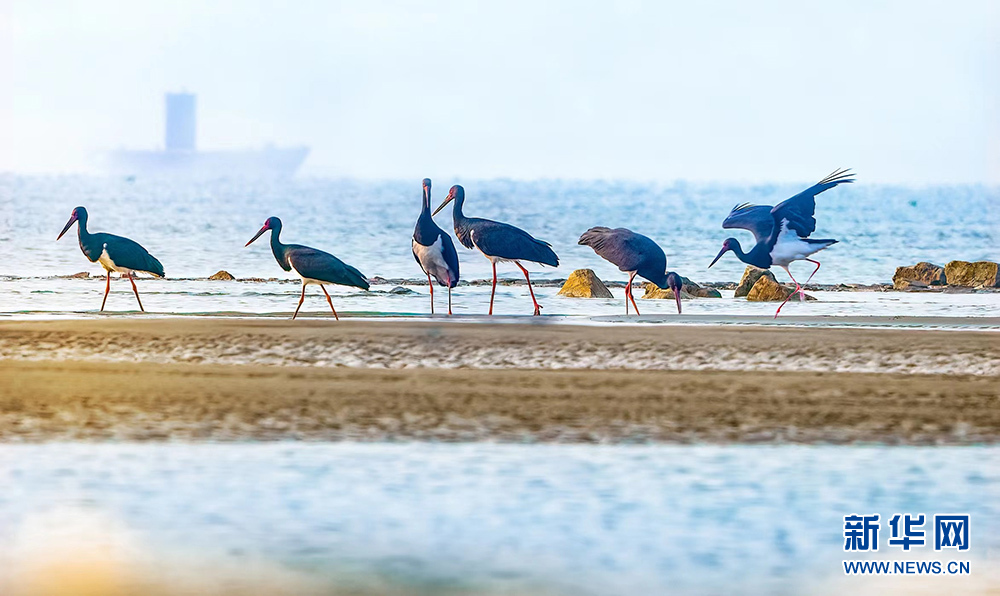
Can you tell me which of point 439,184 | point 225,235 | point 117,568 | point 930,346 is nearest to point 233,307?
point 930,346

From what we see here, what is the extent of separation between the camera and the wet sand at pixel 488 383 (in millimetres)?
8391

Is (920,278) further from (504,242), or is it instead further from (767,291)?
(504,242)

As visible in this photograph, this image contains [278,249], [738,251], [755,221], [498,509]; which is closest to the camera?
[498,509]

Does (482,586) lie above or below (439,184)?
below

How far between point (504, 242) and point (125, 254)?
11.3 ft

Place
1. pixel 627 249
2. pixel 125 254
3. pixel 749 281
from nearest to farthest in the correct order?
pixel 125 254 → pixel 627 249 → pixel 749 281

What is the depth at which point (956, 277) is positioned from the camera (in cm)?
2080

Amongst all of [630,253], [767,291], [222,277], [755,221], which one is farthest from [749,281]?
[222,277]

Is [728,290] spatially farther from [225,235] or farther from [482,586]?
[225,235]

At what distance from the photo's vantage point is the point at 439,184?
8000 centimetres

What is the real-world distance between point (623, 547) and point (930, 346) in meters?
5.81

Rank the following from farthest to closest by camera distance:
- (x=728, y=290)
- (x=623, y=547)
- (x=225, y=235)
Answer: (x=225, y=235) → (x=728, y=290) → (x=623, y=547)

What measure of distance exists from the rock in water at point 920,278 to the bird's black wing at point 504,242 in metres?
8.21

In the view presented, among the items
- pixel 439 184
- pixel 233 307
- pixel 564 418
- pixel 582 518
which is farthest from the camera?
pixel 439 184
